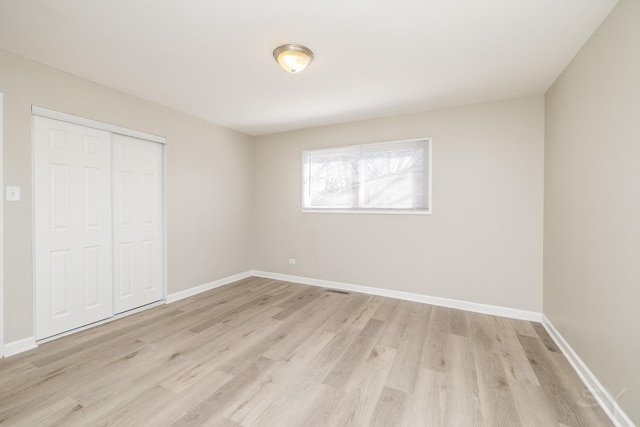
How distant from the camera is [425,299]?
11.9 feet

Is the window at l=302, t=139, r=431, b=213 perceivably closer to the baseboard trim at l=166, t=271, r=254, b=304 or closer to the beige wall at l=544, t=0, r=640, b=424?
the beige wall at l=544, t=0, r=640, b=424

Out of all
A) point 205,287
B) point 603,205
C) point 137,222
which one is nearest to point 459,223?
point 603,205

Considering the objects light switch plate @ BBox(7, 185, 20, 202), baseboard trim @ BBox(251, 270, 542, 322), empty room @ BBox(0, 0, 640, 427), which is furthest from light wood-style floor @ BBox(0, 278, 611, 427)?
light switch plate @ BBox(7, 185, 20, 202)

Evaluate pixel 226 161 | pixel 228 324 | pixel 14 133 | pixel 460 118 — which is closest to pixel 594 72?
pixel 460 118

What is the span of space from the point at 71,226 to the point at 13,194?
20.0 inches

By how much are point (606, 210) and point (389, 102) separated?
2.32 metres

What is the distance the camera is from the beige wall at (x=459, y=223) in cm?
310

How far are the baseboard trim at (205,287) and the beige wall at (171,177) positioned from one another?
7 cm

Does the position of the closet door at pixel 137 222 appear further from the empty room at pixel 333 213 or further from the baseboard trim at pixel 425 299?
the baseboard trim at pixel 425 299

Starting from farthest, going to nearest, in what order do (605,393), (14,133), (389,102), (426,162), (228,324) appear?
(426,162) → (389,102) → (228,324) → (14,133) → (605,393)

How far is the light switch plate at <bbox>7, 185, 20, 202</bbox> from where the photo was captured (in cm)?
229

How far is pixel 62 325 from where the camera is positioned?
2.64 m

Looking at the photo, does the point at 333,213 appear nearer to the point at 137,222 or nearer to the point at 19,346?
the point at 137,222

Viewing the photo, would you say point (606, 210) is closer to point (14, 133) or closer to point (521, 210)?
point (521, 210)
